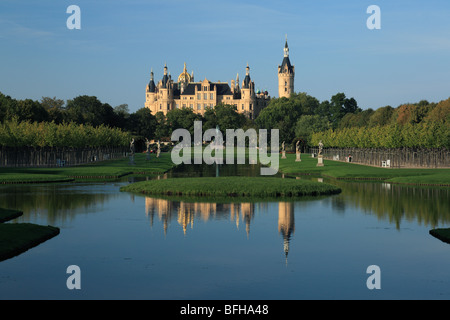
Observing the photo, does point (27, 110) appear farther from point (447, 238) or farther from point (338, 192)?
point (447, 238)

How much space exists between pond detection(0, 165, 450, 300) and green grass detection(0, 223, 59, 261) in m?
0.52

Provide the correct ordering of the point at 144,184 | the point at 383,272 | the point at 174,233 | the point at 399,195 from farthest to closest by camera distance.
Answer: the point at 144,184
the point at 399,195
the point at 174,233
the point at 383,272

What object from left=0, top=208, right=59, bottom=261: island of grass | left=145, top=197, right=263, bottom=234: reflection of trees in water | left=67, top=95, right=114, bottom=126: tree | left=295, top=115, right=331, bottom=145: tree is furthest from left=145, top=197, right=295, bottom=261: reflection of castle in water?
left=295, top=115, right=331, bottom=145: tree

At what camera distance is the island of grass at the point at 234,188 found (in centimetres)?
4850

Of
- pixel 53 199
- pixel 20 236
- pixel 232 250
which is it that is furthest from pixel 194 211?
pixel 20 236

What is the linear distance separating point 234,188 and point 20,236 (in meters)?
23.5

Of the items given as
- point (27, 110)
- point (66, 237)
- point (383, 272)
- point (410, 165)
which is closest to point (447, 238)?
point (383, 272)

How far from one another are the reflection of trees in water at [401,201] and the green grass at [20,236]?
18.7 meters

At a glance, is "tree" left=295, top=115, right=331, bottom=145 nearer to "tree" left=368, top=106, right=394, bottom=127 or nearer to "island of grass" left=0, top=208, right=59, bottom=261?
"tree" left=368, top=106, right=394, bottom=127

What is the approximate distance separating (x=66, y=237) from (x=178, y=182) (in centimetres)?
2469

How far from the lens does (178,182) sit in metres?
54.8

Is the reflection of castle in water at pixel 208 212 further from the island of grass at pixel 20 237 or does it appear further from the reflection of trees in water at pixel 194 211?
the island of grass at pixel 20 237

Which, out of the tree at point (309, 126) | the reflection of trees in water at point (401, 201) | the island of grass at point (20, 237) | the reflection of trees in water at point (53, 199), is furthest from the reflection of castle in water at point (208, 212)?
the tree at point (309, 126)
